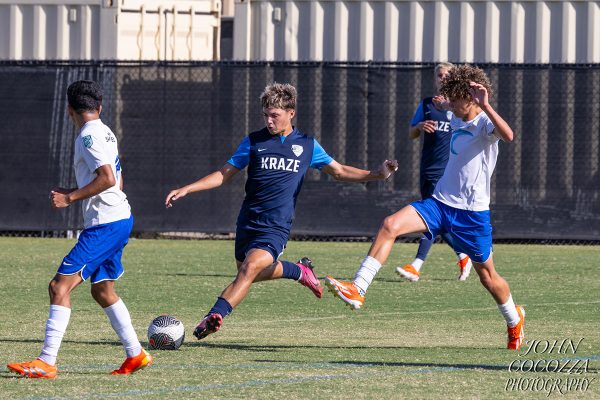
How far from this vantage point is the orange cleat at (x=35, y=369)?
749 centimetres

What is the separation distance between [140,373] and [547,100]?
11729mm

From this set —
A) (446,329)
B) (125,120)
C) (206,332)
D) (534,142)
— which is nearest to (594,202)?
(534,142)

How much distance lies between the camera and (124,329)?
7773mm

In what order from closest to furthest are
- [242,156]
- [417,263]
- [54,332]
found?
[54,332] → [242,156] → [417,263]

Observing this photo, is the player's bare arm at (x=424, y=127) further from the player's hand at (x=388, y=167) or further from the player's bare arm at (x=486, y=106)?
the player's bare arm at (x=486, y=106)

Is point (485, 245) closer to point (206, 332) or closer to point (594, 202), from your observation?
point (206, 332)

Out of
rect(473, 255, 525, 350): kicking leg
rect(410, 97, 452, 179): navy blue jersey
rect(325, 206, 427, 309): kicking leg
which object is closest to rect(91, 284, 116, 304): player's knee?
rect(325, 206, 427, 309): kicking leg

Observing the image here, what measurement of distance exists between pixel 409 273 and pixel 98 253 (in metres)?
6.10

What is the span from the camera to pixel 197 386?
23.9 feet

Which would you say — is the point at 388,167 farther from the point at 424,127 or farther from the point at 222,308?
the point at 424,127

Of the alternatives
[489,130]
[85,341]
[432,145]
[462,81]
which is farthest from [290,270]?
[432,145]

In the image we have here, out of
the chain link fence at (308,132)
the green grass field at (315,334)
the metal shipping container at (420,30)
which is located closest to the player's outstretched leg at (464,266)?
the green grass field at (315,334)

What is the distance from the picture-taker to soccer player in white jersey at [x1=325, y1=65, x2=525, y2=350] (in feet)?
28.6

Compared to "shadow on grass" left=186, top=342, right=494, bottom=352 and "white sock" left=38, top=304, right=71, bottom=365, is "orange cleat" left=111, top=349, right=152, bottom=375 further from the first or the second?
"shadow on grass" left=186, top=342, right=494, bottom=352
